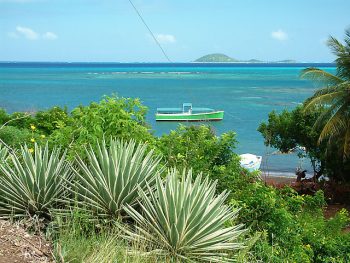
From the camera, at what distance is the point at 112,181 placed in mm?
6434

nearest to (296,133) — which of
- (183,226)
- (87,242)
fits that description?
(183,226)

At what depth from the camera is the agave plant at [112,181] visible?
20.9 ft

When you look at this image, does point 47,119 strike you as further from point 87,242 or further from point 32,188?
point 87,242

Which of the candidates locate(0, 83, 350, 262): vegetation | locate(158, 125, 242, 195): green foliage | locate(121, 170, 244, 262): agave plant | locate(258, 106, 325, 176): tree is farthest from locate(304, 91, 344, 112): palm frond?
locate(121, 170, 244, 262): agave plant

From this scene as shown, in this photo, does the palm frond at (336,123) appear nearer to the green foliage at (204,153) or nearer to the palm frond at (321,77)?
the palm frond at (321,77)

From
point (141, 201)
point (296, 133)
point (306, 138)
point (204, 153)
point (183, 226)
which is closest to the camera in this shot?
point (183, 226)

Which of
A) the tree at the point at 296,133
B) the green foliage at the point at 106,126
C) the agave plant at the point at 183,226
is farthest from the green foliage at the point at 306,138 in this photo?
the agave plant at the point at 183,226

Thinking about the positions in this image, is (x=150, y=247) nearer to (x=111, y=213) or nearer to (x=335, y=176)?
(x=111, y=213)

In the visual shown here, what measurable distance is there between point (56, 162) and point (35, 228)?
1176 millimetres

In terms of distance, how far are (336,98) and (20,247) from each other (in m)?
19.3

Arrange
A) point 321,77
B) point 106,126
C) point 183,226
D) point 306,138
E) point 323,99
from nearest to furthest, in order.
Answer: point 183,226, point 106,126, point 323,99, point 321,77, point 306,138

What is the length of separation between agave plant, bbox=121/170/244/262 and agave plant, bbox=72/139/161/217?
0.44 m

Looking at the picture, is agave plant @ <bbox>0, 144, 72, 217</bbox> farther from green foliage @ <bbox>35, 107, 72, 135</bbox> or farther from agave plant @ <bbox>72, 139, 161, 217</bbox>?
green foliage @ <bbox>35, 107, 72, 135</bbox>

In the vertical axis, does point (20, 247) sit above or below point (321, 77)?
below
